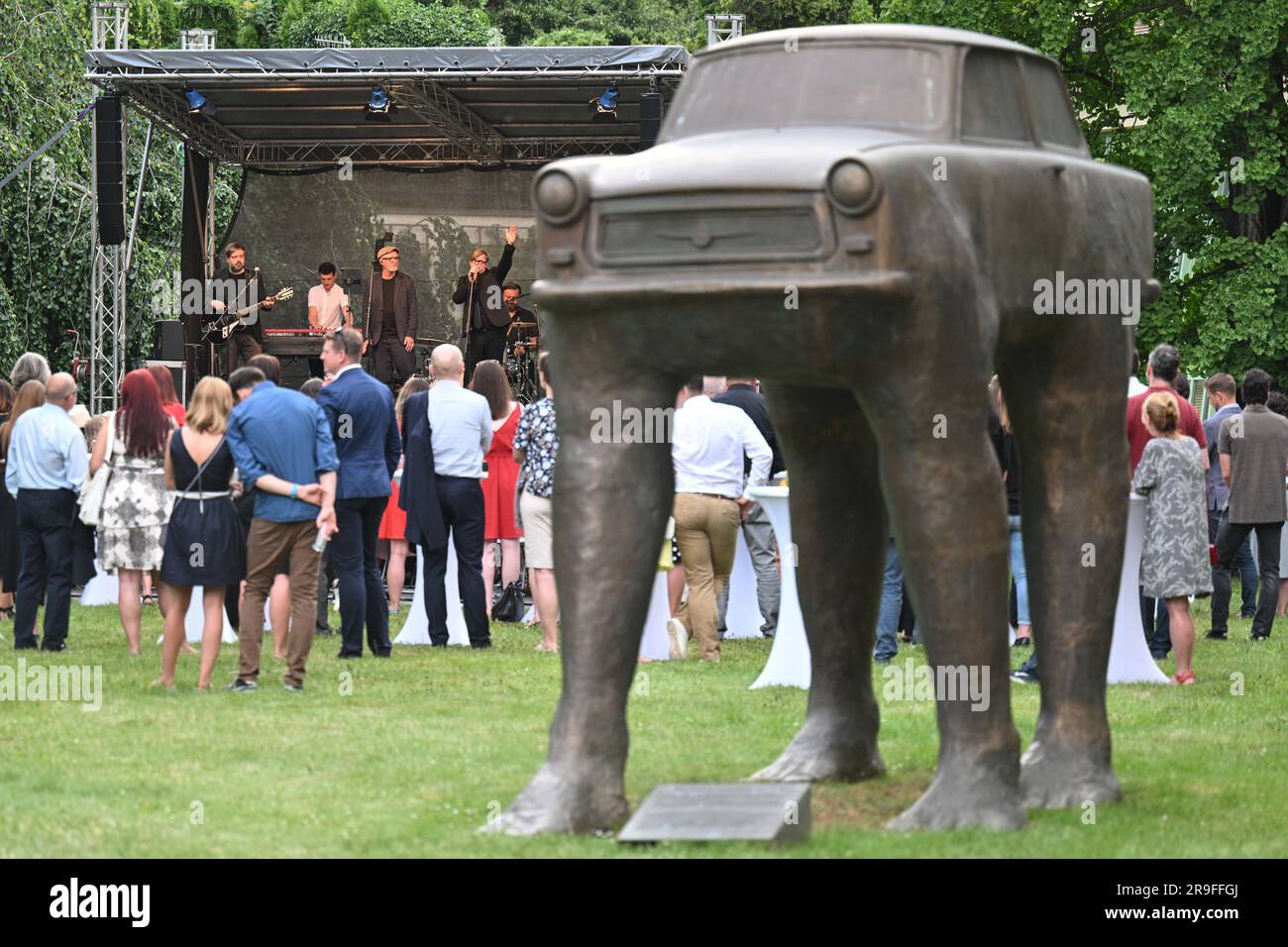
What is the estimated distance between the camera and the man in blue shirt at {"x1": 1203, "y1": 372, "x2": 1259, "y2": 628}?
1611cm

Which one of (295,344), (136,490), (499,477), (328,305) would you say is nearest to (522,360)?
(328,305)

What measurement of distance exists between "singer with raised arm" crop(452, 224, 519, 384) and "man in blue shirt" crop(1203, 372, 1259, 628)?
9693 mm

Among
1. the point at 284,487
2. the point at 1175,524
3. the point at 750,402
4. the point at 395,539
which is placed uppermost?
the point at 750,402

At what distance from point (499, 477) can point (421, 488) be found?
138cm

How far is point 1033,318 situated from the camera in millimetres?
6730

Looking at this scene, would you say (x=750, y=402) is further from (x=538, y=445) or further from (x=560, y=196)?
(x=560, y=196)

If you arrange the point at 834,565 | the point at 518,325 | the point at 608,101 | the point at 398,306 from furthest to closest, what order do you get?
1. the point at 518,325
2. the point at 398,306
3. the point at 608,101
4. the point at 834,565

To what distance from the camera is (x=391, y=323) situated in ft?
76.8

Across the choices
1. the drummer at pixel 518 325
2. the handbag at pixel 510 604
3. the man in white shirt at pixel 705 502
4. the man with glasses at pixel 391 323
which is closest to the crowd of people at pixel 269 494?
the handbag at pixel 510 604

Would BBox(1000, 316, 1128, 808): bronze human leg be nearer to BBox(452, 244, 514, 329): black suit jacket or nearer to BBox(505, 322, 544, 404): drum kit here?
BBox(505, 322, 544, 404): drum kit

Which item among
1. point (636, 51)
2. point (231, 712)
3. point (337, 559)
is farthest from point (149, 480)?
point (636, 51)

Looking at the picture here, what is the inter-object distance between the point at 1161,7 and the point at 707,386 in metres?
16.5

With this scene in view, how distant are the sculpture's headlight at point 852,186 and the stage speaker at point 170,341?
18365 millimetres

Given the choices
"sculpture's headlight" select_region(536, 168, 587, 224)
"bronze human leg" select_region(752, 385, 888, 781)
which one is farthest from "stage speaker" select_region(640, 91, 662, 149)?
Result: "sculpture's headlight" select_region(536, 168, 587, 224)
